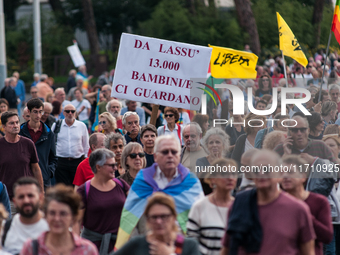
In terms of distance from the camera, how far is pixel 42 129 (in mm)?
8758

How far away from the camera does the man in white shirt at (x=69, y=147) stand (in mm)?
9656

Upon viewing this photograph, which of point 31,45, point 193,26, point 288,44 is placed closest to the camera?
point 288,44

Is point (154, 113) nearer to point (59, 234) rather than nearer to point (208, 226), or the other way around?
point (208, 226)

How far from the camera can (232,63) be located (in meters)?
10.8

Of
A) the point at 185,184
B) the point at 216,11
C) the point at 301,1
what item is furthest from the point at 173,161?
the point at 216,11

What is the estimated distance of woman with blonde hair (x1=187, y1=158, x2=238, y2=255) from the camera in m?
4.73

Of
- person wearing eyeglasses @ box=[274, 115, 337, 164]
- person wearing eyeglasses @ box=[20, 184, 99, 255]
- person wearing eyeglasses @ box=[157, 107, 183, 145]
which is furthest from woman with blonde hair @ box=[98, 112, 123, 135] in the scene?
person wearing eyeglasses @ box=[20, 184, 99, 255]

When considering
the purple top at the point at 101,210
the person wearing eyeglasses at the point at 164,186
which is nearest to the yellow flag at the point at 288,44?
the purple top at the point at 101,210

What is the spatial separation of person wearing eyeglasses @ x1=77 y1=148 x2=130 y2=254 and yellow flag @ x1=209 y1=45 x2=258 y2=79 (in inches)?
201

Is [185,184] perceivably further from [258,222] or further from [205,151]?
[205,151]

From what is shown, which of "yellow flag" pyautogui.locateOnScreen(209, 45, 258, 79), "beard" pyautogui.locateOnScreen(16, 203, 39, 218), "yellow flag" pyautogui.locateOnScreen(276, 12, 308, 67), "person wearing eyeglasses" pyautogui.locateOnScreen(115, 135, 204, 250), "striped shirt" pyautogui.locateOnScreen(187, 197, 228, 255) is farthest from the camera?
"yellow flag" pyautogui.locateOnScreen(276, 12, 308, 67)

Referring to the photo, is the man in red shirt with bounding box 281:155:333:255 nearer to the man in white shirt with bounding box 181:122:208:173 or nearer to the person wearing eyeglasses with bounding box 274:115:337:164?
the person wearing eyeglasses with bounding box 274:115:337:164

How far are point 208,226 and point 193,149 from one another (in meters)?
2.75

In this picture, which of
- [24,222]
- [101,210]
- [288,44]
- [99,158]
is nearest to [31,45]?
[288,44]
